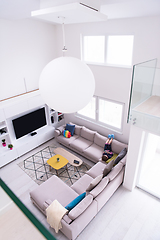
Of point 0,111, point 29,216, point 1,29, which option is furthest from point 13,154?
point 29,216

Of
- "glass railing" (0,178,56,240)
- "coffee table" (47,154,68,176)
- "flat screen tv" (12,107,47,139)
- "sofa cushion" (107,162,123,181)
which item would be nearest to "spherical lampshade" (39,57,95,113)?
"glass railing" (0,178,56,240)

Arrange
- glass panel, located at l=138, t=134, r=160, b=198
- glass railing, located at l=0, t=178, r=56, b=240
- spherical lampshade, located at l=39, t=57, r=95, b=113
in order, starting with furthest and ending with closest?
glass panel, located at l=138, t=134, r=160, b=198
spherical lampshade, located at l=39, t=57, r=95, b=113
glass railing, located at l=0, t=178, r=56, b=240

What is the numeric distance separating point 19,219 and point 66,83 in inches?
30.5

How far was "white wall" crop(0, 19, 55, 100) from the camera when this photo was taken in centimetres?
502

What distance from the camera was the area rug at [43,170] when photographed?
5016 mm

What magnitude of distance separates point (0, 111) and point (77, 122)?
117 inches

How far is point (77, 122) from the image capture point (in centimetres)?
697

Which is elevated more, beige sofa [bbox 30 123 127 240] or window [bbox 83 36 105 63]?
window [bbox 83 36 105 63]

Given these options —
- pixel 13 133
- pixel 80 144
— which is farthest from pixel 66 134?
pixel 13 133

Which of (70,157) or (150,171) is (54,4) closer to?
(70,157)

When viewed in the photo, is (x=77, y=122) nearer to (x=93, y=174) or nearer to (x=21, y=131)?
(x=21, y=131)

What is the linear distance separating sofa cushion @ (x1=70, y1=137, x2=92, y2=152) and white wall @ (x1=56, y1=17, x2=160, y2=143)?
2.20ft

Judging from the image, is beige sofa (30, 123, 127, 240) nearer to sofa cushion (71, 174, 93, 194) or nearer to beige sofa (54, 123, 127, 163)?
sofa cushion (71, 174, 93, 194)

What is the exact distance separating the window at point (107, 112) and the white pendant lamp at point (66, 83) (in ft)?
14.4
